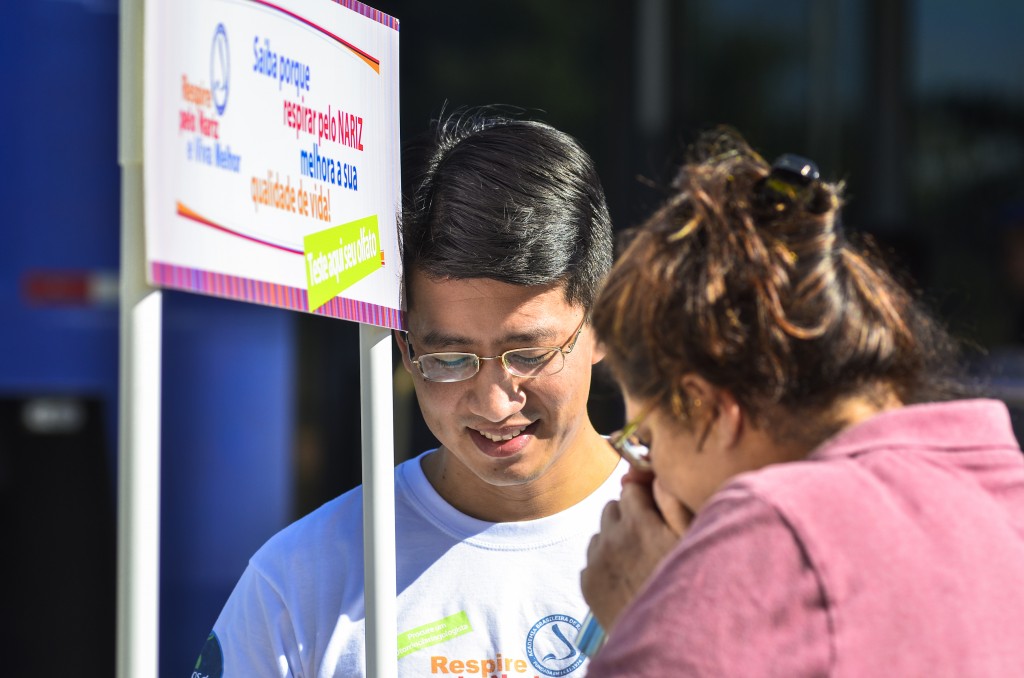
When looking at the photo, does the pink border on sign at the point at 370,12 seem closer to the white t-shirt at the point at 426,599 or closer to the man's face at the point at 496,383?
the man's face at the point at 496,383

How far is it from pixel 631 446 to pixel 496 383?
555 mm

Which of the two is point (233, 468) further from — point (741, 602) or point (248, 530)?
point (741, 602)

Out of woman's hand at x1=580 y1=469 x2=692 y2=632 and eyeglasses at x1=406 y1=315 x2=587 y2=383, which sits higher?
eyeglasses at x1=406 y1=315 x2=587 y2=383

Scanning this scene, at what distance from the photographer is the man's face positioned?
2082mm

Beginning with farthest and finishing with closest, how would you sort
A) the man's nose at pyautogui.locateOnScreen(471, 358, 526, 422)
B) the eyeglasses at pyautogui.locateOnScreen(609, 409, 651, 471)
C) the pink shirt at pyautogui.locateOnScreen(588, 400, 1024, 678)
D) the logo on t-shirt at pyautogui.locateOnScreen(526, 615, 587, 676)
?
the man's nose at pyautogui.locateOnScreen(471, 358, 526, 422)
the logo on t-shirt at pyautogui.locateOnScreen(526, 615, 587, 676)
the eyeglasses at pyautogui.locateOnScreen(609, 409, 651, 471)
the pink shirt at pyautogui.locateOnScreen(588, 400, 1024, 678)

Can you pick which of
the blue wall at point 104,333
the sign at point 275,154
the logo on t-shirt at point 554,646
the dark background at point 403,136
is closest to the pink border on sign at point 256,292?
the sign at point 275,154

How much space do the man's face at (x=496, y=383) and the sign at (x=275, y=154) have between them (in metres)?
0.19

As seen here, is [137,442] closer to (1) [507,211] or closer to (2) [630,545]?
(2) [630,545]

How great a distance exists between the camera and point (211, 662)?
2031 millimetres

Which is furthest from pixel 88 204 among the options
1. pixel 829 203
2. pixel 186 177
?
pixel 829 203

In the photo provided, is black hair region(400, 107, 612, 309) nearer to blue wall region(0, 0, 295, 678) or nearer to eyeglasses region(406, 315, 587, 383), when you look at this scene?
eyeglasses region(406, 315, 587, 383)

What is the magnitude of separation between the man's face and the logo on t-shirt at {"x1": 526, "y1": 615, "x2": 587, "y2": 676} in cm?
24

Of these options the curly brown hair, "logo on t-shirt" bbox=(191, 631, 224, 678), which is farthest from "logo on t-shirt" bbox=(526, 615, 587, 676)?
the curly brown hair

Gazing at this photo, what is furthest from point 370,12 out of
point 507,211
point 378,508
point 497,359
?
point 378,508
